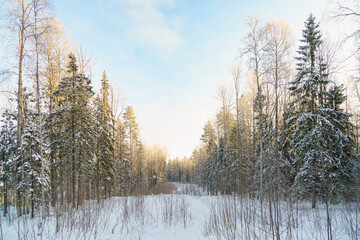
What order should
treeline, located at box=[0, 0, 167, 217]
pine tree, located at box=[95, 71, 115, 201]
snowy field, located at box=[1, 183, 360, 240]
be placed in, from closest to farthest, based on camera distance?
snowy field, located at box=[1, 183, 360, 240]
treeline, located at box=[0, 0, 167, 217]
pine tree, located at box=[95, 71, 115, 201]

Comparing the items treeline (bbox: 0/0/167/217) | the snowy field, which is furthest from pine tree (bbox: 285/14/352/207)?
treeline (bbox: 0/0/167/217)

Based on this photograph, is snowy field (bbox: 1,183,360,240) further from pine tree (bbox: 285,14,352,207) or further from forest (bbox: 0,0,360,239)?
pine tree (bbox: 285,14,352,207)

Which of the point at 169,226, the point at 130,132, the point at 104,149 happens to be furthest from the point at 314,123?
the point at 130,132

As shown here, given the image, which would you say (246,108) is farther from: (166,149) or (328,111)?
(166,149)

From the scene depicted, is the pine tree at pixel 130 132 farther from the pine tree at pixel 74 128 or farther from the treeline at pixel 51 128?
the pine tree at pixel 74 128

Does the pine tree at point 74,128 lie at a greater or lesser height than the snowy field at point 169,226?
greater

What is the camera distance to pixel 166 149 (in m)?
60.2

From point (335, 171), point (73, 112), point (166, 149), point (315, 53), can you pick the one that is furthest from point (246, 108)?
point (166, 149)

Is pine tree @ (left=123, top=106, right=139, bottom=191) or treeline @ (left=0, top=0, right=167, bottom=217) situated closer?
treeline @ (left=0, top=0, right=167, bottom=217)

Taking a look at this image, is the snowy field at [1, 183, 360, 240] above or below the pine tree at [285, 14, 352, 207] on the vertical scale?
below

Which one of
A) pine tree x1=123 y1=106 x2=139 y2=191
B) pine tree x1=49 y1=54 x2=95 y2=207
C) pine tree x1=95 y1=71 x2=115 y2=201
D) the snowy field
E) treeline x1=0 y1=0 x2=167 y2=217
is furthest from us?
pine tree x1=123 y1=106 x2=139 y2=191

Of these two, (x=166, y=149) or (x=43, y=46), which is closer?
(x=43, y=46)

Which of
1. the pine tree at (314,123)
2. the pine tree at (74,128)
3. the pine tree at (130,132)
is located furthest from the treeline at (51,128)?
the pine tree at (314,123)

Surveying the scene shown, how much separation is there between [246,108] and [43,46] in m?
18.8
